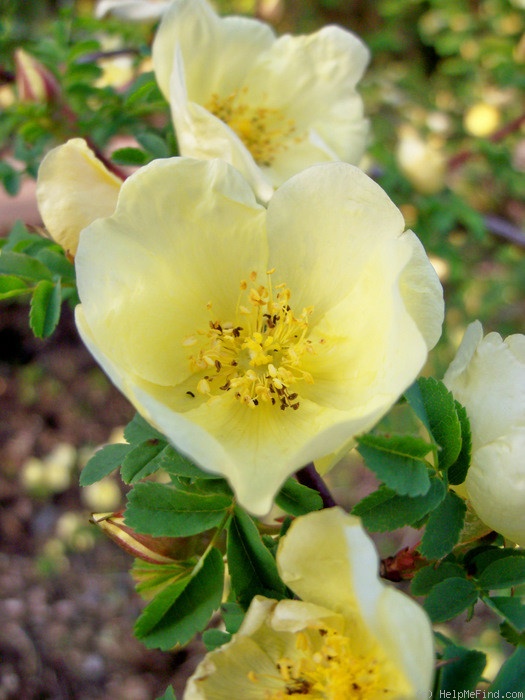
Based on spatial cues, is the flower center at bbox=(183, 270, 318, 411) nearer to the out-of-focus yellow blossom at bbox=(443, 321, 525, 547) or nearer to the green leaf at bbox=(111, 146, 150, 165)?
the out-of-focus yellow blossom at bbox=(443, 321, 525, 547)

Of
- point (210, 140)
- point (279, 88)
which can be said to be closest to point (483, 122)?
point (279, 88)

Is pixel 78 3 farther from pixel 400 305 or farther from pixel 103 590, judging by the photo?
pixel 400 305

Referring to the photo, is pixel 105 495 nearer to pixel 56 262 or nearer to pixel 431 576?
pixel 56 262

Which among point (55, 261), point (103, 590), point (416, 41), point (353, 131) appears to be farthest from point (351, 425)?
point (416, 41)

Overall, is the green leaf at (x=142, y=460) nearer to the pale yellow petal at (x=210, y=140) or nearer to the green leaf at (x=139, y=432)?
the green leaf at (x=139, y=432)

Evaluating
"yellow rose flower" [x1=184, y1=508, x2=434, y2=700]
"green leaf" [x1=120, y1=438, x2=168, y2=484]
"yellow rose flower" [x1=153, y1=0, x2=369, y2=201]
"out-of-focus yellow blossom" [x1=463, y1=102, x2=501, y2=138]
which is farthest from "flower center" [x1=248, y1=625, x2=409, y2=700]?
"out-of-focus yellow blossom" [x1=463, y1=102, x2=501, y2=138]

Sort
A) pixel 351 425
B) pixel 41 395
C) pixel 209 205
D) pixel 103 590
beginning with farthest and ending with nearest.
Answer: pixel 41 395 → pixel 103 590 → pixel 209 205 → pixel 351 425
